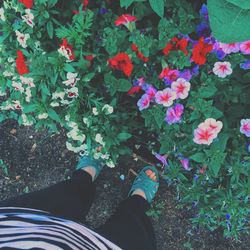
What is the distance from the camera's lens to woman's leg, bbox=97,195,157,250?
1895 millimetres

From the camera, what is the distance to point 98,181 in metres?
2.43

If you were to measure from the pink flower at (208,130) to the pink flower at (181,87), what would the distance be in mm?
131

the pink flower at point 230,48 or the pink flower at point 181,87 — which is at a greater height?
the pink flower at point 230,48

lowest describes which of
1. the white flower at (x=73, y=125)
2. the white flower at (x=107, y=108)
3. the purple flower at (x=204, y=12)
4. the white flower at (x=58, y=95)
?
the white flower at (x=73, y=125)

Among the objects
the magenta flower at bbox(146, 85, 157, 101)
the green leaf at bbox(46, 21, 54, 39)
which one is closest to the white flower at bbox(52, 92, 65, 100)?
the green leaf at bbox(46, 21, 54, 39)

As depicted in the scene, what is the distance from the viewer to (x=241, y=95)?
5.46 ft

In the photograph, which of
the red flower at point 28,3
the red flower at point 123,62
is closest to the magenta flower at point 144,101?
the red flower at point 123,62

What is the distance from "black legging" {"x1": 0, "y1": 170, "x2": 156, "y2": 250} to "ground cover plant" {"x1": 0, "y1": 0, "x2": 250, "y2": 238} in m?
0.27

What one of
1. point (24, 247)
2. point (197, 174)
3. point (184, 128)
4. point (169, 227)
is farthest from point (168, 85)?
point (169, 227)

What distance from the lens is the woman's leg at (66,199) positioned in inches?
69.5

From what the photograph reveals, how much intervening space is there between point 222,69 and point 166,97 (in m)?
0.22

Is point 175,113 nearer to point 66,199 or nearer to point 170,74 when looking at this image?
point 170,74

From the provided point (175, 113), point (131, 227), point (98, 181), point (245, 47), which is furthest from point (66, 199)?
point (245, 47)

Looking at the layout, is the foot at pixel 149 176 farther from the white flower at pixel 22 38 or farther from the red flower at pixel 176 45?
the white flower at pixel 22 38
